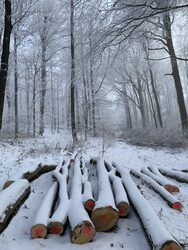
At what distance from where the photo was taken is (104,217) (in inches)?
139

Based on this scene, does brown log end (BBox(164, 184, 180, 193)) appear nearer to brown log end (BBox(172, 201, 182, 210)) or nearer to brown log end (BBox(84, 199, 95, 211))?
brown log end (BBox(172, 201, 182, 210))

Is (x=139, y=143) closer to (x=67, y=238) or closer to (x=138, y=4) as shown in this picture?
(x=138, y=4)

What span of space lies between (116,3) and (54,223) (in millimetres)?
4534

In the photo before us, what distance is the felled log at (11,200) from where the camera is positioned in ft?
12.1

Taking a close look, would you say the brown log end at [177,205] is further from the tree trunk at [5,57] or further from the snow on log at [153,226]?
the tree trunk at [5,57]

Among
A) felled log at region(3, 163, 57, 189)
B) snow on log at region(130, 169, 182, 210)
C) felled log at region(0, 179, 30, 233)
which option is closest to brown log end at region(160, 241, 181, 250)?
snow on log at region(130, 169, 182, 210)

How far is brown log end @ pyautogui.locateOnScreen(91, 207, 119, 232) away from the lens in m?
3.54

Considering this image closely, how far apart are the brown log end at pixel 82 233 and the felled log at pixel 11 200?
1.08 metres

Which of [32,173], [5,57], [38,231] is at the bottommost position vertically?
[38,231]

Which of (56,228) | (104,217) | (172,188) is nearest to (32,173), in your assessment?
(56,228)

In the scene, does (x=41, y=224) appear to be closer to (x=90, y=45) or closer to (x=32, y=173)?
(x=32, y=173)

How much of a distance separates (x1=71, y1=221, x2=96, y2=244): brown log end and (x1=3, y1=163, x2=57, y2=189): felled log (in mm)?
2336

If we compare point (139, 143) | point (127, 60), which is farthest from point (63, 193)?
point (127, 60)

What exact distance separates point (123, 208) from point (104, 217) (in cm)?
48
